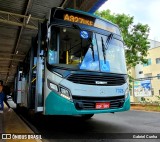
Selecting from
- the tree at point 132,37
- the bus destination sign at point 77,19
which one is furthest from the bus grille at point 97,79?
the tree at point 132,37

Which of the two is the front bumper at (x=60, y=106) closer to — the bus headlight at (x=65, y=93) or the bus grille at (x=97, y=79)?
the bus headlight at (x=65, y=93)

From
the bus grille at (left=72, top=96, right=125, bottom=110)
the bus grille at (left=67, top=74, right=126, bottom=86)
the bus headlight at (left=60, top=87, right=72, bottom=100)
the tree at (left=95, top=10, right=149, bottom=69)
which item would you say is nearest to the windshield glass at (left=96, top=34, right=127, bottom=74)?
the bus grille at (left=67, top=74, right=126, bottom=86)

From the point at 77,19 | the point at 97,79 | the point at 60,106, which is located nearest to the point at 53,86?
the point at 60,106

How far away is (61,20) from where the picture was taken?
5.77 m

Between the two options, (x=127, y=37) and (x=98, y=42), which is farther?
(x=127, y=37)

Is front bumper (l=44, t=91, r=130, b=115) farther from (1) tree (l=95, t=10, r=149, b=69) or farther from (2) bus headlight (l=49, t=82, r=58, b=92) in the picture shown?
(1) tree (l=95, t=10, r=149, b=69)

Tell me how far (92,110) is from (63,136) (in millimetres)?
1292

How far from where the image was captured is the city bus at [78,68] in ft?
17.0

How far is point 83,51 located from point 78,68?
2.07ft

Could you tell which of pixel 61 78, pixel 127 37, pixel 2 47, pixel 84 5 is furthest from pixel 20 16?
pixel 127 37

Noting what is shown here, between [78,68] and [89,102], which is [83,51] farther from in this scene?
[89,102]

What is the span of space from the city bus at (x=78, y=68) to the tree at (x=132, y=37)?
42.8 feet

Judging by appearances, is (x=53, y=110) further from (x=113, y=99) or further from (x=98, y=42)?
(x=98, y=42)

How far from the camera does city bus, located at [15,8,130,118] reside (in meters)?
5.20
